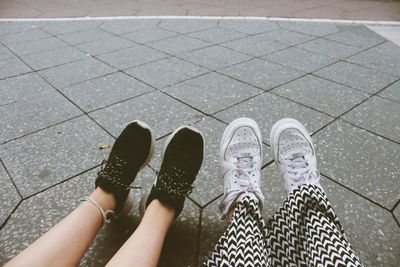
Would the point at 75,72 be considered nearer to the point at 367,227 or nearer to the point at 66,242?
the point at 66,242

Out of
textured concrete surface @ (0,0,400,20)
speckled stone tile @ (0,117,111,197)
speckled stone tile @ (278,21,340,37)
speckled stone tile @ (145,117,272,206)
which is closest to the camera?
speckled stone tile @ (145,117,272,206)

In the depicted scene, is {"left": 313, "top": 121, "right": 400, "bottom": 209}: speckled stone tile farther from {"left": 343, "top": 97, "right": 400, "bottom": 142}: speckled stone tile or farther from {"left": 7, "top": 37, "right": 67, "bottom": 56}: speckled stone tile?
{"left": 7, "top": 37, "right": 67, "bottom": 56}: speckled stone tile

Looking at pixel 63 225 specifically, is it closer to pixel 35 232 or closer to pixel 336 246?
pixel 35 232

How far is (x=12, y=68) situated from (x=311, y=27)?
376 centimetres

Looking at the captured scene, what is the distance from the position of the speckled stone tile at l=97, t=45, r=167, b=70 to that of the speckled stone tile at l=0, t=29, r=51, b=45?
1.29 meters

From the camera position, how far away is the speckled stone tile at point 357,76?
2744mm

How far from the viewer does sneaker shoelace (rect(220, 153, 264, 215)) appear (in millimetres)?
1328

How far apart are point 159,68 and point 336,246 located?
245cm

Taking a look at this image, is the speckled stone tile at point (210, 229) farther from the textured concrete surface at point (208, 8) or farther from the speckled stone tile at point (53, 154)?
the textured concrete surface at point (208, 8)

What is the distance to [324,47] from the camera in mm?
3611

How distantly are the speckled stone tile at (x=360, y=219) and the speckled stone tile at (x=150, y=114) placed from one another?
768 millimetres

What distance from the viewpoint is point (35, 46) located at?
3.70 m

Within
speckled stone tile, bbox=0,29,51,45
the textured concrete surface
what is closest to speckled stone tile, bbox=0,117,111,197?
speckled stone tile, bbox=0,29,51,45

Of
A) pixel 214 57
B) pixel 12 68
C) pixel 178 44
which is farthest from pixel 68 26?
pixel 214 57
